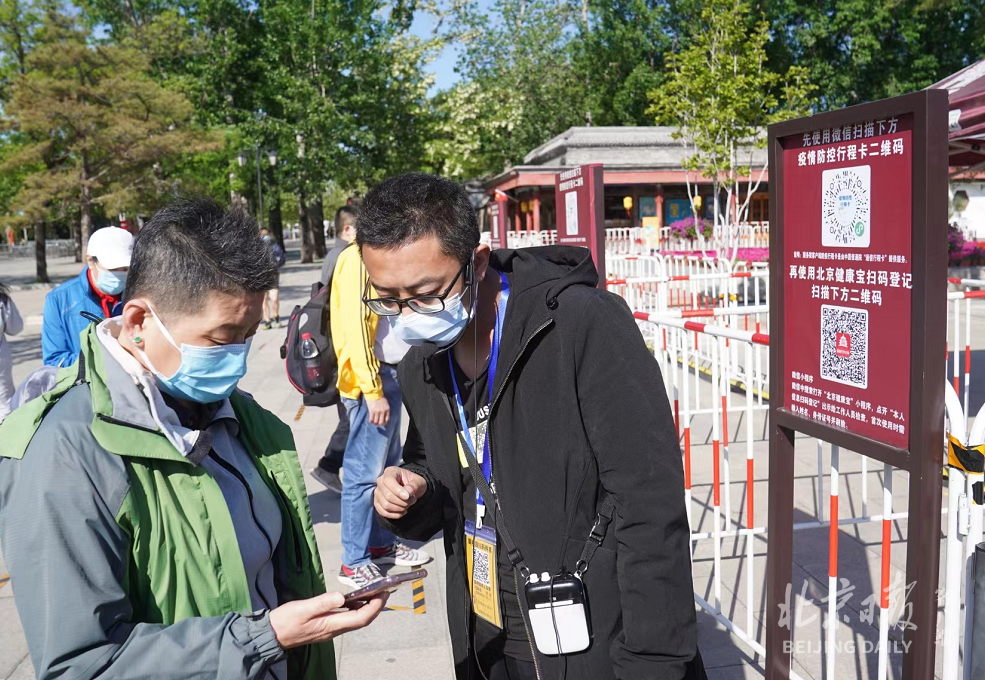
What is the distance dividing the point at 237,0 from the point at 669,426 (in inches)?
1638

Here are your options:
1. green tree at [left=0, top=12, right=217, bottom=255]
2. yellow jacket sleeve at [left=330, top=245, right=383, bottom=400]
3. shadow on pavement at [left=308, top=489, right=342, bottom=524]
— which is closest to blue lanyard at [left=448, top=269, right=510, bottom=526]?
yellow jacket sleeve at [left=330, top=245, right=383, bottom=400]

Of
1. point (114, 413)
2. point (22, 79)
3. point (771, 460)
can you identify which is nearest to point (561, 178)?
point (771, 460)

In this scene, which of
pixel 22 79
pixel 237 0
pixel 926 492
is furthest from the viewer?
pixel 237 0

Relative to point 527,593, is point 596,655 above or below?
below

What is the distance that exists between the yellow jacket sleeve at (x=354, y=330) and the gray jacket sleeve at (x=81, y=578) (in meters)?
2.61

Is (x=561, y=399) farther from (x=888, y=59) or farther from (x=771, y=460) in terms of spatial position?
(x=888, y=59)

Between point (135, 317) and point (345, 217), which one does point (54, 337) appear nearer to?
point (345, 217)

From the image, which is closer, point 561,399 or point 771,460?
point 561,399

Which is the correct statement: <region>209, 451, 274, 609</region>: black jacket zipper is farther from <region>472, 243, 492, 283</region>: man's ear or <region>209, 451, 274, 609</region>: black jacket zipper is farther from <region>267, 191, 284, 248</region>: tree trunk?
<region>267, 191, 284, 248</region>: tree trunk

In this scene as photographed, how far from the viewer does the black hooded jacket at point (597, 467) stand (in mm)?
1794

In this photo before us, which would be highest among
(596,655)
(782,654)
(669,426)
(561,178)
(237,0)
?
(237,0)

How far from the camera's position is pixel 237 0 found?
1497 inches

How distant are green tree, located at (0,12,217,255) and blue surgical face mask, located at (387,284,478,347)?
69.6 feet

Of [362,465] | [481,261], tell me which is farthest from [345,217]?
[481,261]
